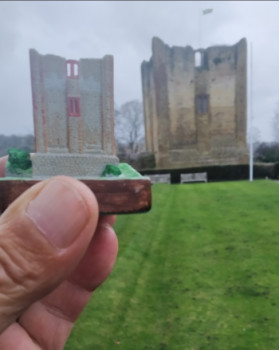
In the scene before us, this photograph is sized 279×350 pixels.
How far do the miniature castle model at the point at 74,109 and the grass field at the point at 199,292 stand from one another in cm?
235

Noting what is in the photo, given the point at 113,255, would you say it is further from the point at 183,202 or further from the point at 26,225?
the point at 183,202

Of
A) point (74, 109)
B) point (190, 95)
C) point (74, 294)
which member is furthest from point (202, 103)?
point (74, 109)

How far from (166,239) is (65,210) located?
480 cm

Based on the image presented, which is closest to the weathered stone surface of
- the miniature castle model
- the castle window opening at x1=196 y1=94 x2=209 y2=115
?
the miniature castle model

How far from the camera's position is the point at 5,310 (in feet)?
5.21

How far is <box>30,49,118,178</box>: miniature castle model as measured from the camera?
186 centimetres

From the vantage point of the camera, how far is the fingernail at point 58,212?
60.1 inches

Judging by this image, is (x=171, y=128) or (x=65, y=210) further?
(x=171, y=128)

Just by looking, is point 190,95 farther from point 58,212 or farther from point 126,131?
point 58,212

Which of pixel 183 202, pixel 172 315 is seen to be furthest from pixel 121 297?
pixel 183 202

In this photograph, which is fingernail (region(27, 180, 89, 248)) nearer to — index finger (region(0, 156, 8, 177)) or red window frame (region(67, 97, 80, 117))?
red window frame (region(67, 97, 80, 117))

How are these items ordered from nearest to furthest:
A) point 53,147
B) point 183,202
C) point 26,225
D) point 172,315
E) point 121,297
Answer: point 26,225
point 53,147
point 172,315
point 121,297
point 183,202

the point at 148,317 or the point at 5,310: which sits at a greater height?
the point at 5,310

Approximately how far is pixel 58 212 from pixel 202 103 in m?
25.5
